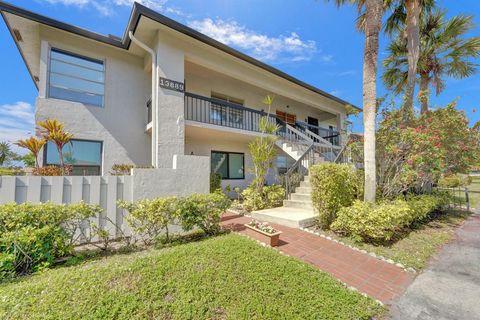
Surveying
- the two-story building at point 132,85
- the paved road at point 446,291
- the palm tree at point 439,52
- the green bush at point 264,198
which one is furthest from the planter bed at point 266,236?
the palm tree at point 439,52

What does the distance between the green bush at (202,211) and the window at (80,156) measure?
5719 millimetres

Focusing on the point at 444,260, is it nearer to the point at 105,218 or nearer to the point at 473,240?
the point at 473,240

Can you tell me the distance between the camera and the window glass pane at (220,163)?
11.3 meters

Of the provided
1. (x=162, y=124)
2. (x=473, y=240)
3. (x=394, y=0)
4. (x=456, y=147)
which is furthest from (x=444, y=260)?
(x=394, y=0)

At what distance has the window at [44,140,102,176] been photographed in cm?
725

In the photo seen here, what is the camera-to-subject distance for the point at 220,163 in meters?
11.5

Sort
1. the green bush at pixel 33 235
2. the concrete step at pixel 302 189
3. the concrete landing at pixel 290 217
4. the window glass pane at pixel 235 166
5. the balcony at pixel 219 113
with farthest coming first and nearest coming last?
1. the window glass pane at pixel 235 166
2. the balcony at pixel 219 113
3. the concrete step at pixel 302 189
4. the concrete landing at pixel 290 217
5. the green bush at pixel 33 235

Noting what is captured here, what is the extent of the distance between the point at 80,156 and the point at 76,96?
241 centimetres

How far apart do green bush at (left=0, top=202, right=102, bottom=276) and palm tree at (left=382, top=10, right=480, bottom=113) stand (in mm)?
14759

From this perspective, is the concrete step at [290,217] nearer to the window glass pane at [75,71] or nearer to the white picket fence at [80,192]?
the white picket fence at [80,192]

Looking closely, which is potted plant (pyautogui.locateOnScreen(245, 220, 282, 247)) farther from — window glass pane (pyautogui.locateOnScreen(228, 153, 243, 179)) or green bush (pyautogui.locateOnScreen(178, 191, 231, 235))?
window glass pane (pyautogui.locateOnScreen(228, 153, 243, 179))

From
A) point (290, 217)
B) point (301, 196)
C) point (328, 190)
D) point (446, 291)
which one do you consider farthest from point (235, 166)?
point (446, 291)

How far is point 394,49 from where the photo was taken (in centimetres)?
1073

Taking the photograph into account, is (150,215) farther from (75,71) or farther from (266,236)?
(75,71)
